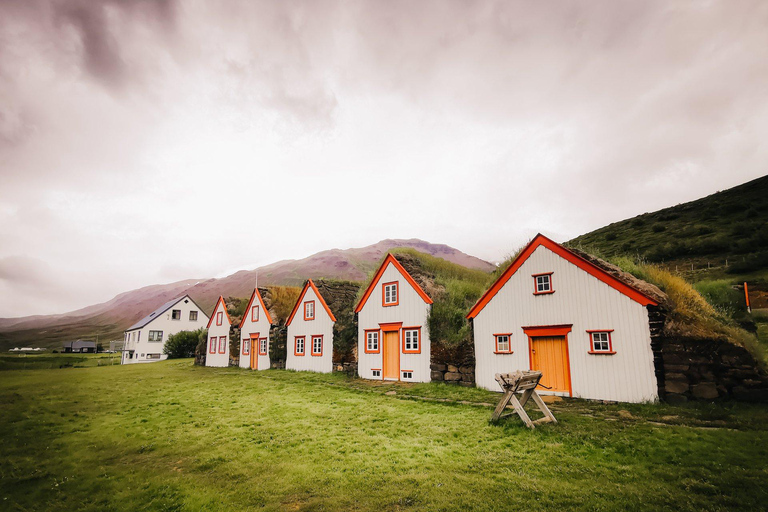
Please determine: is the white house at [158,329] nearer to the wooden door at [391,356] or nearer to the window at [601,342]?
the wooden door at [391,356]

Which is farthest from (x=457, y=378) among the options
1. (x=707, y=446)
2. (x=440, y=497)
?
(x=440, y=497)

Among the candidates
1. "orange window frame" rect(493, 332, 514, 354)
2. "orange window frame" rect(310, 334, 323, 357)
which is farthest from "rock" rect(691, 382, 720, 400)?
"orange window frame" rect(310, 334, 323, 357)

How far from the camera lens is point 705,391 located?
1195 centimetres

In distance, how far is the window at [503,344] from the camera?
16.8 m

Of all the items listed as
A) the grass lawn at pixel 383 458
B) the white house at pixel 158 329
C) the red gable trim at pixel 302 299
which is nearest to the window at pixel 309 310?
the red gable trim at pixel 302 299

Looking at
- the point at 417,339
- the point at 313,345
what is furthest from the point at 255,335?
the point at 417,339

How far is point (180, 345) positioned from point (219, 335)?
18.3 m

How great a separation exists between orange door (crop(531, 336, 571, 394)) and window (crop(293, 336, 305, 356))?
67.0ft

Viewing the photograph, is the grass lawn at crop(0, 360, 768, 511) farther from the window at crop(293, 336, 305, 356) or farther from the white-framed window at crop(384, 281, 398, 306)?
the window at crop(293, 336, 305, 356)

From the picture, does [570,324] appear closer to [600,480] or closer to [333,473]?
[600,480]

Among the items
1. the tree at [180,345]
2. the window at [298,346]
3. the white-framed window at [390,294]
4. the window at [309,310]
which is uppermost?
the white-framed window at [390,294]

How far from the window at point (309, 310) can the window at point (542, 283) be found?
62.5 feet

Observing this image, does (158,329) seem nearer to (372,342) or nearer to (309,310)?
(309,310)

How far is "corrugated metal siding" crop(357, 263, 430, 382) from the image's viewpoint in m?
21.1
